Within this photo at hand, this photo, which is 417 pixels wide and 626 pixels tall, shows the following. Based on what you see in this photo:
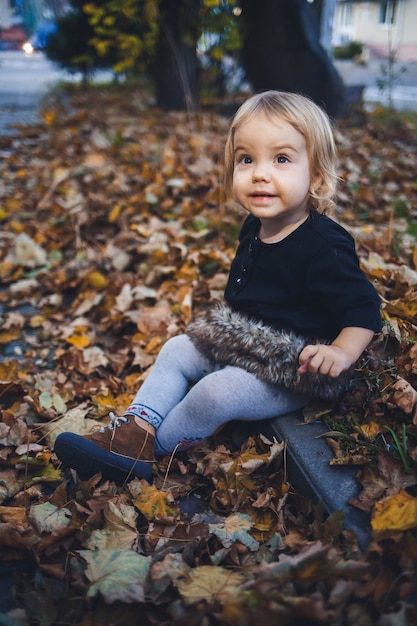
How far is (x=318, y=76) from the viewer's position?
6.70 meters

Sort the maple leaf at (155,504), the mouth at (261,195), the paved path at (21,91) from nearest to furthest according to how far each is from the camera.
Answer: the maple leaf at (155,504), the mouth at (261,195), the paved path at (21,91)

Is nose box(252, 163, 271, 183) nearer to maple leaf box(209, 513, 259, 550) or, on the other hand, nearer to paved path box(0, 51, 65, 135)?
maple leaf box(209, 513, 259, 550)

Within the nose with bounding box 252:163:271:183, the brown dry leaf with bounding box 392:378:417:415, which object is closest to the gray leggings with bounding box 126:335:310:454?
the brown dry leaf with bounding box 392:378:417:415

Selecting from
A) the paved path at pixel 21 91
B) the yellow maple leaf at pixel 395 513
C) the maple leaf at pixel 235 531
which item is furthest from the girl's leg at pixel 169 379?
the paved path at pixel 21 91

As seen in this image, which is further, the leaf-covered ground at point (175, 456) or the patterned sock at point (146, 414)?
the patterned sock at point (146, 414)

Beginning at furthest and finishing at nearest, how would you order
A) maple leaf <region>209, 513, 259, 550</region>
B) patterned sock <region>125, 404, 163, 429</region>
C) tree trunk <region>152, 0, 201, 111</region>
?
1. tree trunk <region>152, 0, 201, 111</region>
2. patterned sock <region>125, 404, 163, 429</region>
3. maple leaf <region>209, 513, 259, 550</region>

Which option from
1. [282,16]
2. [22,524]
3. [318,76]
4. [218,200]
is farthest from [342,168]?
[22,524]

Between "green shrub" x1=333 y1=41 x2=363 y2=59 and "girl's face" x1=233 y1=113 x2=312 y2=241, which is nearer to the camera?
"girl's face" x1=233 y1=113 x2=312 y2=241

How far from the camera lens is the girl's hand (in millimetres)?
1808

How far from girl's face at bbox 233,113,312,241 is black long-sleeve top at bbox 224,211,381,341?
0.45 feet

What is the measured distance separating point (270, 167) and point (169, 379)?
2.90 feet

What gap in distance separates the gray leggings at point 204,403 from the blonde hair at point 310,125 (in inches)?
28.2

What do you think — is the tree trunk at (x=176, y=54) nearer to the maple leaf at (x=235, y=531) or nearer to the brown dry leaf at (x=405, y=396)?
the brown dry leaf at (x=405, y=396)

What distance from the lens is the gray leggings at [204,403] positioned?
6.58 feet
